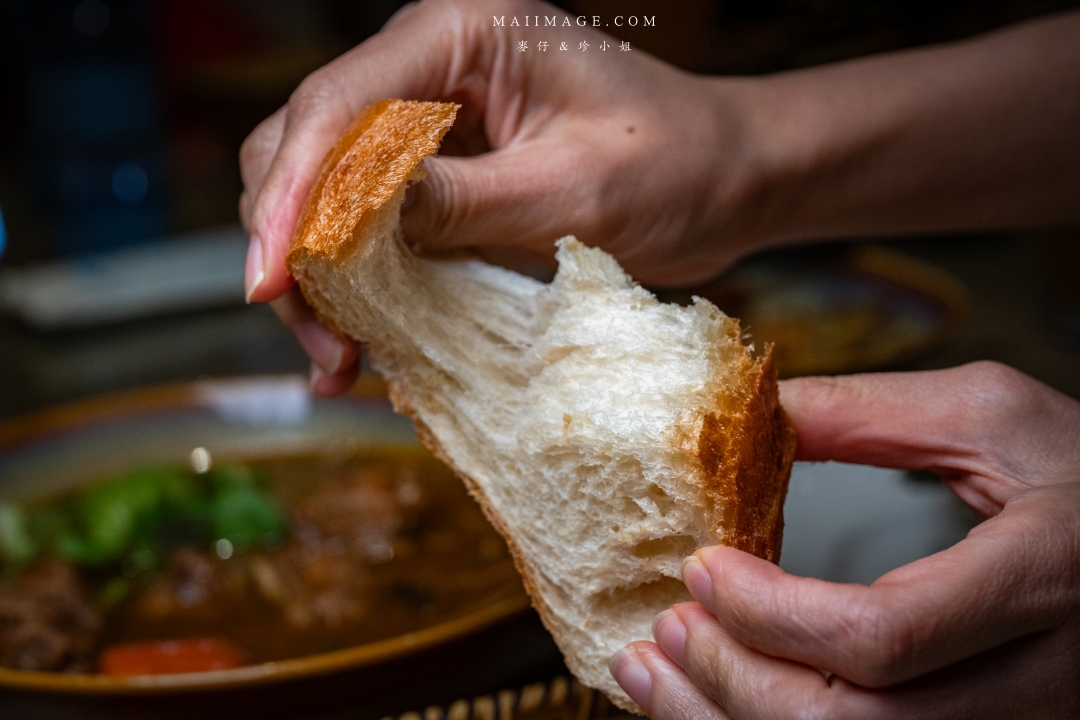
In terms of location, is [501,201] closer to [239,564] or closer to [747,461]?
[747,461]

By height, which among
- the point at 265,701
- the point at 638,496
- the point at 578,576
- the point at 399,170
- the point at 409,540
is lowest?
the point at 409,540

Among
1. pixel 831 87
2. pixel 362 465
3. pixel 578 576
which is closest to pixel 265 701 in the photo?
pixel 578 576

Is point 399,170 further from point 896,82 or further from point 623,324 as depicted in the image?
point 896,82

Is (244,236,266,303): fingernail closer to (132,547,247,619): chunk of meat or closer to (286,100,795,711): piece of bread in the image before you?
(286,100,795,711): piece of bread

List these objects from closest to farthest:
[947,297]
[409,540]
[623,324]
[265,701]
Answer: [623,324]
[265,701]
[409,540]
[947,297]

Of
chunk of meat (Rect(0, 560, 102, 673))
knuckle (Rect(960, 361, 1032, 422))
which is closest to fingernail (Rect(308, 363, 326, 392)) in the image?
chunk of meat (Rect(0, 560, 102, 673))

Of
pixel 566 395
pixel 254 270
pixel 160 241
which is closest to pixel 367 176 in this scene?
pixel 254 270

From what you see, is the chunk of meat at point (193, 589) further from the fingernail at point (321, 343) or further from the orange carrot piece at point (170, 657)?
the fingernail at point (321, 343)
